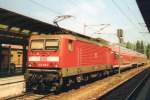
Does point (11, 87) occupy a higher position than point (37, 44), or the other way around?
point (37, 44)

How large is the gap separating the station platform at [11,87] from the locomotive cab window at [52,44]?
253cm

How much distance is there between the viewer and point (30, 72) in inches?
643

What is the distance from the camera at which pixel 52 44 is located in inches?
642

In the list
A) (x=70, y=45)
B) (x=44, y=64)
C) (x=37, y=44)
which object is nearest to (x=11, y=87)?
(x=44, y=64)

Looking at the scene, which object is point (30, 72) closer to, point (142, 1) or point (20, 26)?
point (20, 26)

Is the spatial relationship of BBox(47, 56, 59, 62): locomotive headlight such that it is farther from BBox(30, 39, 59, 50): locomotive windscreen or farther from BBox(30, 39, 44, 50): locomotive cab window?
BBox(30, 39, 44, 50): locomotive cab window

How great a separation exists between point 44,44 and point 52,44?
503mm

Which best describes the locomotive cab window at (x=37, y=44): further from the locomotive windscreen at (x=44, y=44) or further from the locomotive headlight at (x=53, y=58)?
the locomotive headlight at (x=53, y=58)

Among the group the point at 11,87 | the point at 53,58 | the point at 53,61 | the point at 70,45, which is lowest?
the point at 11,87

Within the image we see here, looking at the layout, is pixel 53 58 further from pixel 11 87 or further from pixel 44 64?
pixel 11 87

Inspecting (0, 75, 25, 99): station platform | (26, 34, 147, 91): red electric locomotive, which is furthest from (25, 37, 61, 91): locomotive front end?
(0, 75, 25, 99): station platform

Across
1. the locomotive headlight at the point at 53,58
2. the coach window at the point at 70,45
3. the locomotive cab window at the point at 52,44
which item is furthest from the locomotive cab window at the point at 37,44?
the coach window at the point at 70,45

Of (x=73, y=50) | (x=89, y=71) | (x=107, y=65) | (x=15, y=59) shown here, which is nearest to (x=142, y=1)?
(x=73, y=50)

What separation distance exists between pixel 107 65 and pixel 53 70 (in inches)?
537
